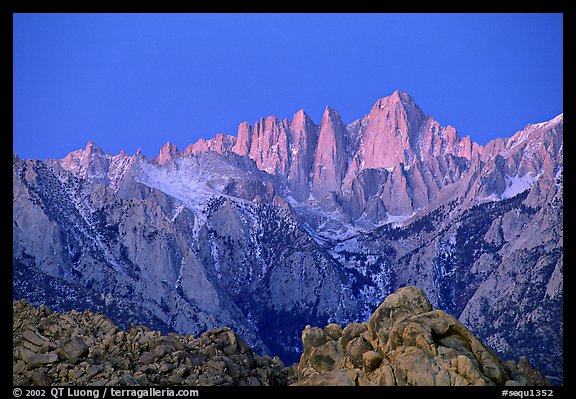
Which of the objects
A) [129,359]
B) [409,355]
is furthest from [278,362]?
[409,355]

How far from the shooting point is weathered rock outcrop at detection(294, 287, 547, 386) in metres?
34.3

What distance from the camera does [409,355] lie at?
35.2m

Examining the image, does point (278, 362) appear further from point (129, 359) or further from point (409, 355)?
point (409, 355)

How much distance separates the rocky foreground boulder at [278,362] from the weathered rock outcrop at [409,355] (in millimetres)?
40

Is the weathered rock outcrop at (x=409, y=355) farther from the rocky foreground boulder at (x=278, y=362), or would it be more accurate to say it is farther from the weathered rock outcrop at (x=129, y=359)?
the weathered rock outcrop at (x=129, y=359)

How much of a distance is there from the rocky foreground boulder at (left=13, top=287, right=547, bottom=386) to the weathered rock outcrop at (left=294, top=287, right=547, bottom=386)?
40 millimetres

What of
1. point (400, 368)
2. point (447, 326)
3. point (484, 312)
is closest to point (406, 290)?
point (447, 326)

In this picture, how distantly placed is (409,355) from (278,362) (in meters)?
14.7

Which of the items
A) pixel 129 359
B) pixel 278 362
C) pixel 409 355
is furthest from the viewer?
pixel 278 362

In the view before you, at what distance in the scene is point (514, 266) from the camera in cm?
19325

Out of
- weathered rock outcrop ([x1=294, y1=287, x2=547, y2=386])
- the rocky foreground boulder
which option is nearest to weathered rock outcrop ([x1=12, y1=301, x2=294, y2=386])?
the rocky foreground boulder
